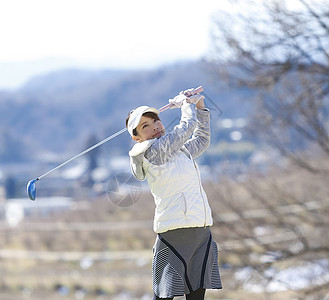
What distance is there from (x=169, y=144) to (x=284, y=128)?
29.0ft

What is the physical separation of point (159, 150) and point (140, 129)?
168mm

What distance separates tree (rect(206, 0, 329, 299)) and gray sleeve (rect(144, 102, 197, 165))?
5.56 m

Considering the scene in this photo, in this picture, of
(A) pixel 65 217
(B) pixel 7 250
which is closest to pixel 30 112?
(A) pixel 65 217

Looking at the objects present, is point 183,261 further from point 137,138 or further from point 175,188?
point 137,138

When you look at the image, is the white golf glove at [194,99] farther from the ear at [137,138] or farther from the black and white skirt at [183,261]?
the black and white skirt at [183,261]

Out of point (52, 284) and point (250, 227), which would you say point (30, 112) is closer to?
point (52, 284)

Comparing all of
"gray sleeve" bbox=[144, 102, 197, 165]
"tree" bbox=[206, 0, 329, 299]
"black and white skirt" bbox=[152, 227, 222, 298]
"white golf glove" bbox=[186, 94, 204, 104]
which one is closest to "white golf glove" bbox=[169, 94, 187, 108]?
"white golf glove" bbox=[186, 94, 204, 104]

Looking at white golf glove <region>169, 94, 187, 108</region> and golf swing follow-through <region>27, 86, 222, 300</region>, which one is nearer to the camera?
golf swing follow-through <region>27, 86, 222, 300</region>

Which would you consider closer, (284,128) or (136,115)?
(136,115)

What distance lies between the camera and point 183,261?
291 centimetres

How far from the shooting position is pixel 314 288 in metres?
9.48

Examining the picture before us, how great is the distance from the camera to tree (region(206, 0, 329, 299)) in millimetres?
8984

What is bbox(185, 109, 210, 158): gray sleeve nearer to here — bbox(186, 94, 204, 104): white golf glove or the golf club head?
bbox(186, 94, 204, 104): white golf glove

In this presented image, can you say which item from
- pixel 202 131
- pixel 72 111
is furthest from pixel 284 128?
pixel 72 111
